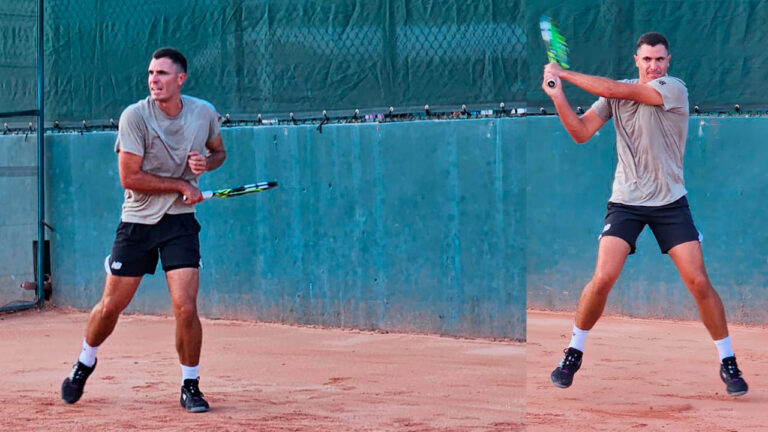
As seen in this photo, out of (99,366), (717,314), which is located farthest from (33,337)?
(717,314)

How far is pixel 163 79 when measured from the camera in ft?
19.5

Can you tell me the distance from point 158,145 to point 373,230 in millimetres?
2377

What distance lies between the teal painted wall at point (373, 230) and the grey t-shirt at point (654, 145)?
154 centimetres

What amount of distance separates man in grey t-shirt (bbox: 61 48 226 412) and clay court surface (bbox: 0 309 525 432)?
1.03 ft

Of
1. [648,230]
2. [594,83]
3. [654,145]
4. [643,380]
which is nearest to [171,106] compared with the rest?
[594,83]

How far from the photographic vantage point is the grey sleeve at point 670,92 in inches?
232

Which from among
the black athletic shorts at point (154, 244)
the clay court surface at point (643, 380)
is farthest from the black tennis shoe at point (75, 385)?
the clay court surface at point (643, 380)

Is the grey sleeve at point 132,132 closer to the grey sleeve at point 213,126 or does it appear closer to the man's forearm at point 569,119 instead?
the grey sleeve at point 213,126

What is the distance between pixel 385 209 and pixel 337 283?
0.67 metres

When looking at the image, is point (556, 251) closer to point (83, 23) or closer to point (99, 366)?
point (99, 366)

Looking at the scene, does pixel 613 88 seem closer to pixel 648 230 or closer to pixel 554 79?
pixel 554 79

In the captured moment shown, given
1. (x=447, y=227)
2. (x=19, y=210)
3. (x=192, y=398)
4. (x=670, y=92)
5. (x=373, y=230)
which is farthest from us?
(x=19, y=210)

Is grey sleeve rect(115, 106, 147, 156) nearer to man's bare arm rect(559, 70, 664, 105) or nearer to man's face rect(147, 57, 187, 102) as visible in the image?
man's face rect(147, 57, 187, 102)

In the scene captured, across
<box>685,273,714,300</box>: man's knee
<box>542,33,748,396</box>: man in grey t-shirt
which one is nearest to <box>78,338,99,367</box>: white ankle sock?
<box>542,33,748,396</box>: man in grey t-shirt
